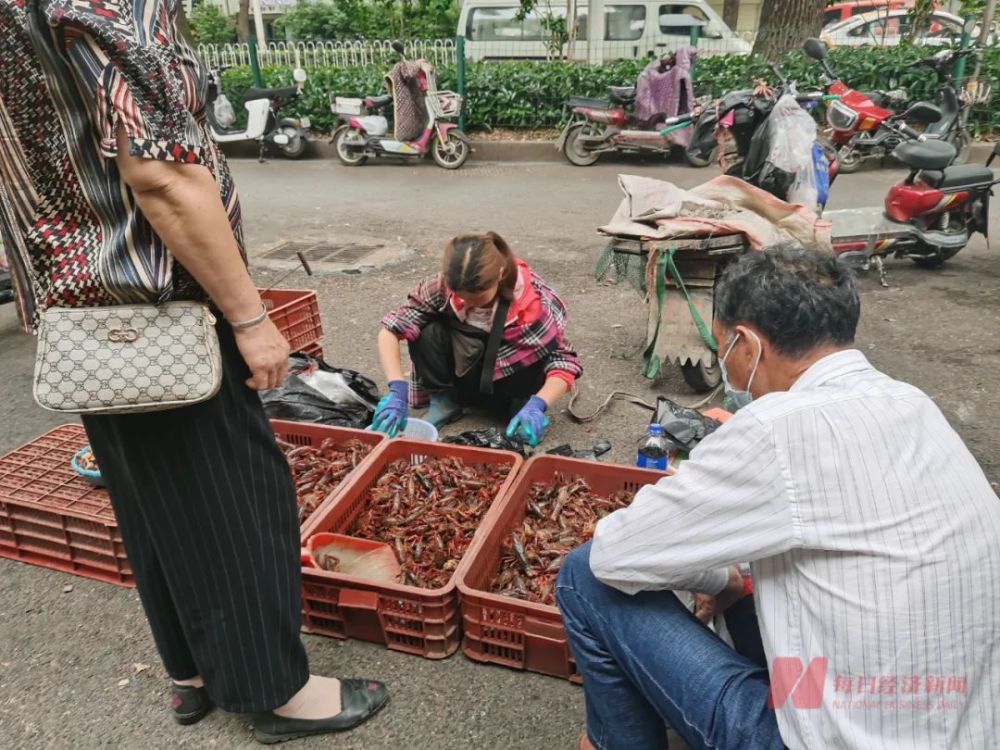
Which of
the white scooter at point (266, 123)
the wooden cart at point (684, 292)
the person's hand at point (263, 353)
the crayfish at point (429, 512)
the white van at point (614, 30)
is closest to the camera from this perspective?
the person's hand at point (263, 353)

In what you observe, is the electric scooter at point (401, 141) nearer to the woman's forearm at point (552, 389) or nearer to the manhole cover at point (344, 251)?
the manhole cover at point (344, 251)

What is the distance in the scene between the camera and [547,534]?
8.79 feet

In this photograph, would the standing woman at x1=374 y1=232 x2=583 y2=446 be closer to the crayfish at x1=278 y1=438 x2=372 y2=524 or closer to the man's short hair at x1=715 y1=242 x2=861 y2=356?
the crayfish at x1=278 y1=438 x2=372 y2=524

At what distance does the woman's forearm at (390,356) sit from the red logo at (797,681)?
2374 millimetres

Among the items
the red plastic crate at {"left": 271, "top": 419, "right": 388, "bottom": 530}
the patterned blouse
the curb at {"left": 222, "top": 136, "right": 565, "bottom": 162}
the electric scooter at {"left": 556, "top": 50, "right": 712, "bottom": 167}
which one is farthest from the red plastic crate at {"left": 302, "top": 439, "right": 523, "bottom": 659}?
the curb at {"left": 222, "top": 136, "right": 565, "bottom": 162}

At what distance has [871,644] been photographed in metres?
1.28

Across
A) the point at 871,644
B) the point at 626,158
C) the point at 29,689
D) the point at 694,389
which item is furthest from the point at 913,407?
the point at 626,158

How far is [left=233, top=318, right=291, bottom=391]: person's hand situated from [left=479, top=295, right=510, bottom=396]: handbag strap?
184 centimetres

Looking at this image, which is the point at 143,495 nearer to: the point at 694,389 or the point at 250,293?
the point at 250,293

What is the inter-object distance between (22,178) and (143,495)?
693 mm

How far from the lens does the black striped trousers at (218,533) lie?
1601 millimetres

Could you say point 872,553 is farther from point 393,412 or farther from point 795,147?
point 795,147

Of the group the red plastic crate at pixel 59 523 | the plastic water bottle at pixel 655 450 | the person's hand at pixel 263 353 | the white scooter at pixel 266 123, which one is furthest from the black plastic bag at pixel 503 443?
the white scooter at pixel 266 123

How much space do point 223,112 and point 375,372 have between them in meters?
9.60
